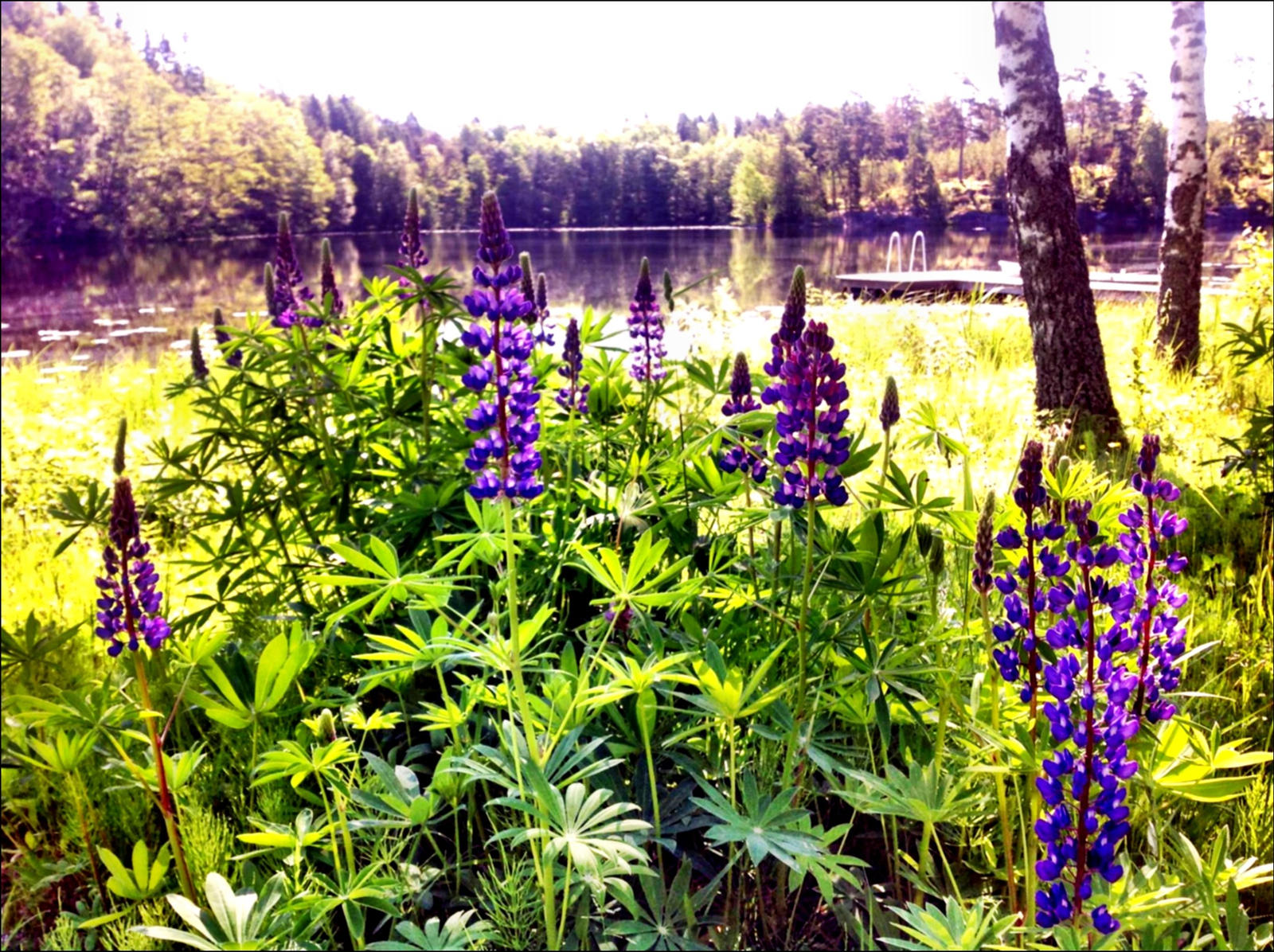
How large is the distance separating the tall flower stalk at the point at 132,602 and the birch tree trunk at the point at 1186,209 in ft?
Answer: 17.2

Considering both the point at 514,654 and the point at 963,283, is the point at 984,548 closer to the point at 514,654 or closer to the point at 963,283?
the point at 514,654

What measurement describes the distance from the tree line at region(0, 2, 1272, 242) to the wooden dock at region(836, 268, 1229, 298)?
0.70m

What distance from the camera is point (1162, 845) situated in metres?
1.39

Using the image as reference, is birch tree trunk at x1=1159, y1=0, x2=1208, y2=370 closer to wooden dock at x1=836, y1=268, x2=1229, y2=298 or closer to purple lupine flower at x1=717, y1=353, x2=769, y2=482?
wooden dock at x1=836, y1=268, x2=1229, y2=298

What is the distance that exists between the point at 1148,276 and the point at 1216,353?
14.6 feet

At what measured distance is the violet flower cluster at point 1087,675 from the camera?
0.88m

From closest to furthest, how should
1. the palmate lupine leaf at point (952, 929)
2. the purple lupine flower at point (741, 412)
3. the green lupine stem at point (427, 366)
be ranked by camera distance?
the palmate lupine leaf at point (952, 929), the purple lupine flower at point (741, 412), the green lupine stem at point (427, 366)

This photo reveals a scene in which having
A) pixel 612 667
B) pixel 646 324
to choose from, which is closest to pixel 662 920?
pixel 612 667

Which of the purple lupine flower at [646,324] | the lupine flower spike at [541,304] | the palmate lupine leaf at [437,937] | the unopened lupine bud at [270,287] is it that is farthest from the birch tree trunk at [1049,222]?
the palmate lupine leaf at [437,937]

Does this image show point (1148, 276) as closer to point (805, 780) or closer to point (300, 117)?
point (805, 780)

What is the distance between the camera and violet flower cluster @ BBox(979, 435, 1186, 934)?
88cm

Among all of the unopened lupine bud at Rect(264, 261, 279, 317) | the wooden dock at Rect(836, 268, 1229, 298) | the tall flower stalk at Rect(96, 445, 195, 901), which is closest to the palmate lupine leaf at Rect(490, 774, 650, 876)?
the tall flower stalk at Rect(96, 445, 195, 901)

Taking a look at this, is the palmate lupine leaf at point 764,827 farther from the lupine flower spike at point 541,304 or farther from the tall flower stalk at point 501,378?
the lupine flower spike at point 541,304

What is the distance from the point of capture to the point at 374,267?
18.9m
